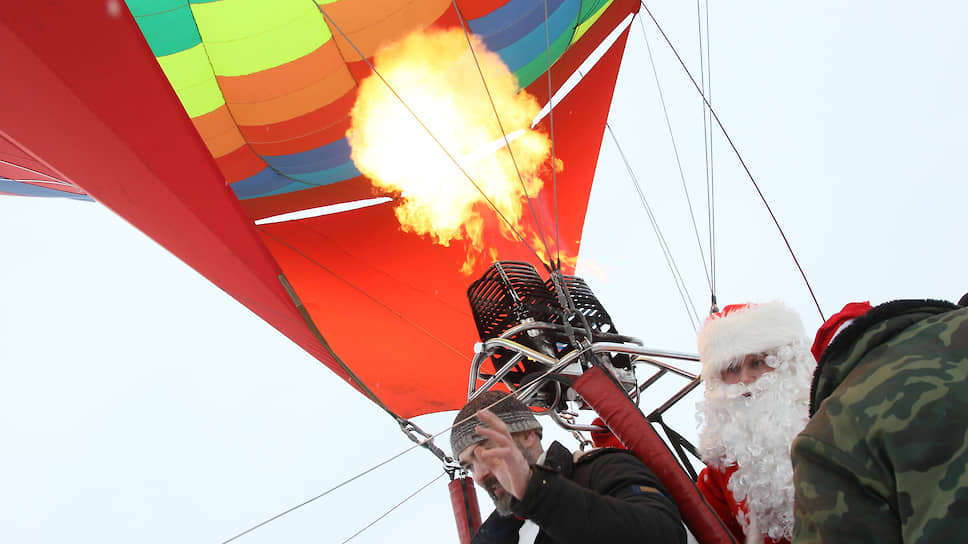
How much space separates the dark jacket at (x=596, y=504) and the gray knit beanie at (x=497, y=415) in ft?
0.43

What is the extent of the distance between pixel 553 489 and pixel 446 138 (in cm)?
454

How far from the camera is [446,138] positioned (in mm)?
5422

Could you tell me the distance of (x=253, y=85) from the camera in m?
4.87

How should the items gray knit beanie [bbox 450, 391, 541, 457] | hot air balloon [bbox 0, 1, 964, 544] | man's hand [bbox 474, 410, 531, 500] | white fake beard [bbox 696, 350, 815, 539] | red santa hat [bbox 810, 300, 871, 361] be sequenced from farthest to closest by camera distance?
hot air balloon [bbox 0, 1, 964, 544], gray knit beanie [bbox 450, 391, 541, 457], white fake beard [bbox 696, 350, 815, 539], man's hand [bbox 474, 410, 531, 500], red santa hat [bbox 810, 300, 871, 361]

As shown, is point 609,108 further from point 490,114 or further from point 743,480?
point 743,480

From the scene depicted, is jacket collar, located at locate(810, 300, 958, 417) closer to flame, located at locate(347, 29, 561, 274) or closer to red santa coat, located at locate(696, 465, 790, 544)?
red santa coat, located at locate(696, 465, 790, 544)

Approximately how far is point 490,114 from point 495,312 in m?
2.81

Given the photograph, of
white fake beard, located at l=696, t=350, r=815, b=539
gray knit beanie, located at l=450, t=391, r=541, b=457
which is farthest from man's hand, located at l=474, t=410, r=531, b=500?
white fake beard, located at l=696, t=350, r=815, b=539

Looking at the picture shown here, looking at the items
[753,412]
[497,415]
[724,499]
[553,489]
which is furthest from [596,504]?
[724,499]

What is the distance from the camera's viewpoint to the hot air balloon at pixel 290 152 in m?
2.46

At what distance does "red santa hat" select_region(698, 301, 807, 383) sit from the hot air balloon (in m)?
1.80

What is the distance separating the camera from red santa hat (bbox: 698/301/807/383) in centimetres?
171

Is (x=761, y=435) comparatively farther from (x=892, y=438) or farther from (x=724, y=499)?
(x=892, y=438)

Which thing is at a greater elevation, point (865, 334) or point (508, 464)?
point (508, 464)
